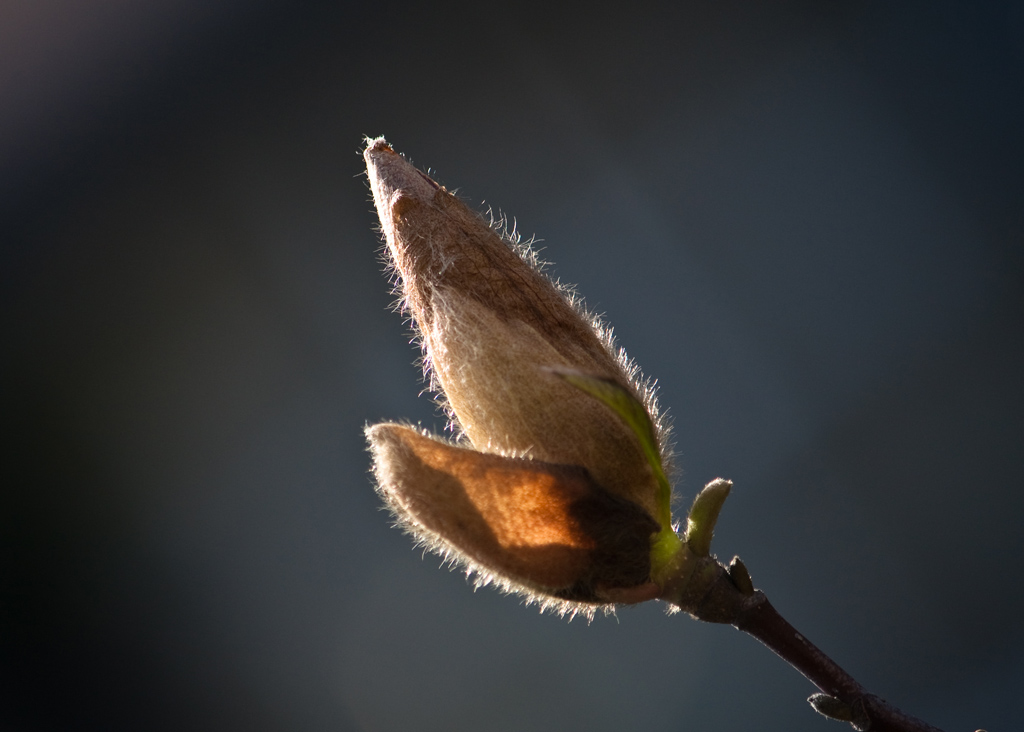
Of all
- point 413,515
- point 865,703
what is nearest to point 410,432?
point 413,515

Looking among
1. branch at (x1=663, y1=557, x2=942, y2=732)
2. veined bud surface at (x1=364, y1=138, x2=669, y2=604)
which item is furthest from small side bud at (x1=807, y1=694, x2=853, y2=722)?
veined bud surface at (x1=364, y1=138, x2=669, y2=604)

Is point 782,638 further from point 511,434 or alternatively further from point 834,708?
point 511,434

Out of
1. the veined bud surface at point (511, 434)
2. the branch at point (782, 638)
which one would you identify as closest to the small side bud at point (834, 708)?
the branch at point (782, 638)

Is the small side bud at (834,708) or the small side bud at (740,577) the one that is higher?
the small side bud at (740,577)

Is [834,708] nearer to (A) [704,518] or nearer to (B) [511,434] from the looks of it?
(A) [704,518]

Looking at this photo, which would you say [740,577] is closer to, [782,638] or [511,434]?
[782,638]

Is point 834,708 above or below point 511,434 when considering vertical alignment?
below

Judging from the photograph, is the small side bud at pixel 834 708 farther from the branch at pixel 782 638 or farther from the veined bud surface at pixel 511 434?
the veined bud surface at pixel 511 434

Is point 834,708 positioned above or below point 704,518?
below

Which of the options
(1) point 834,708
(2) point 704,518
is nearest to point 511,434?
(2) point 704,518
